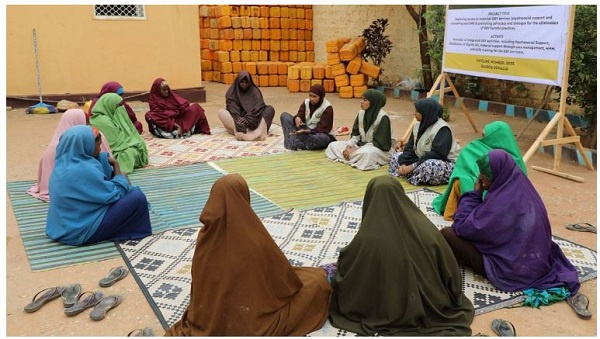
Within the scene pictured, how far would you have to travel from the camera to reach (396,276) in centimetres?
247

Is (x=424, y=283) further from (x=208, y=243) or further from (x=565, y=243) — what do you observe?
(x=565, y=243)


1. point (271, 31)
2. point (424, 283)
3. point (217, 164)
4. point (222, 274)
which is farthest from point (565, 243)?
point (271, 31)

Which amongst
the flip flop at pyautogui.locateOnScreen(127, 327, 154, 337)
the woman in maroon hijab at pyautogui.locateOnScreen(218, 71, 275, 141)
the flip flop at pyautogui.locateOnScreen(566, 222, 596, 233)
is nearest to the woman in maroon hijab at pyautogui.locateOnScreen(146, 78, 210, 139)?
the woman in maroon hijab at pyautogui.locateOnScreen(218, 71, 275, 141)

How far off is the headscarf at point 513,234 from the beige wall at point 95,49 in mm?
8606

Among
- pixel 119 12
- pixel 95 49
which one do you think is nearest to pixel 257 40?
pixel 119 12

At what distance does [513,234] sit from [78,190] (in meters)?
2.72

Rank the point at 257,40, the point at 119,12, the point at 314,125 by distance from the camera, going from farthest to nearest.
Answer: the point at 257,40, the point at 119,12, the point at 314,125

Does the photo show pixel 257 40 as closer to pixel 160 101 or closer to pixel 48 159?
pixel 160 101

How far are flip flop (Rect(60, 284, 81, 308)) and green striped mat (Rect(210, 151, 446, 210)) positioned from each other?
6.33ft

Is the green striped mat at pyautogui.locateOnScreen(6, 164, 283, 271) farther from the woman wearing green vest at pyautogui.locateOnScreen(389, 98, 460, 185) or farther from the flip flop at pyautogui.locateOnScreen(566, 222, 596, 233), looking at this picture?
the flip flop at pyautogui.locateOnScreen(566, 222, 596, 233)

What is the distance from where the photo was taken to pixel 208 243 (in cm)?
236

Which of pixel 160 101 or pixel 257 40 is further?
pixel 257 40

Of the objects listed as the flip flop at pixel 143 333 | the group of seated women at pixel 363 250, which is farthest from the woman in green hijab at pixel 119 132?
the flip flop at pixel 143 333

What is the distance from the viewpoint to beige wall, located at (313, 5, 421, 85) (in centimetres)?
1170
